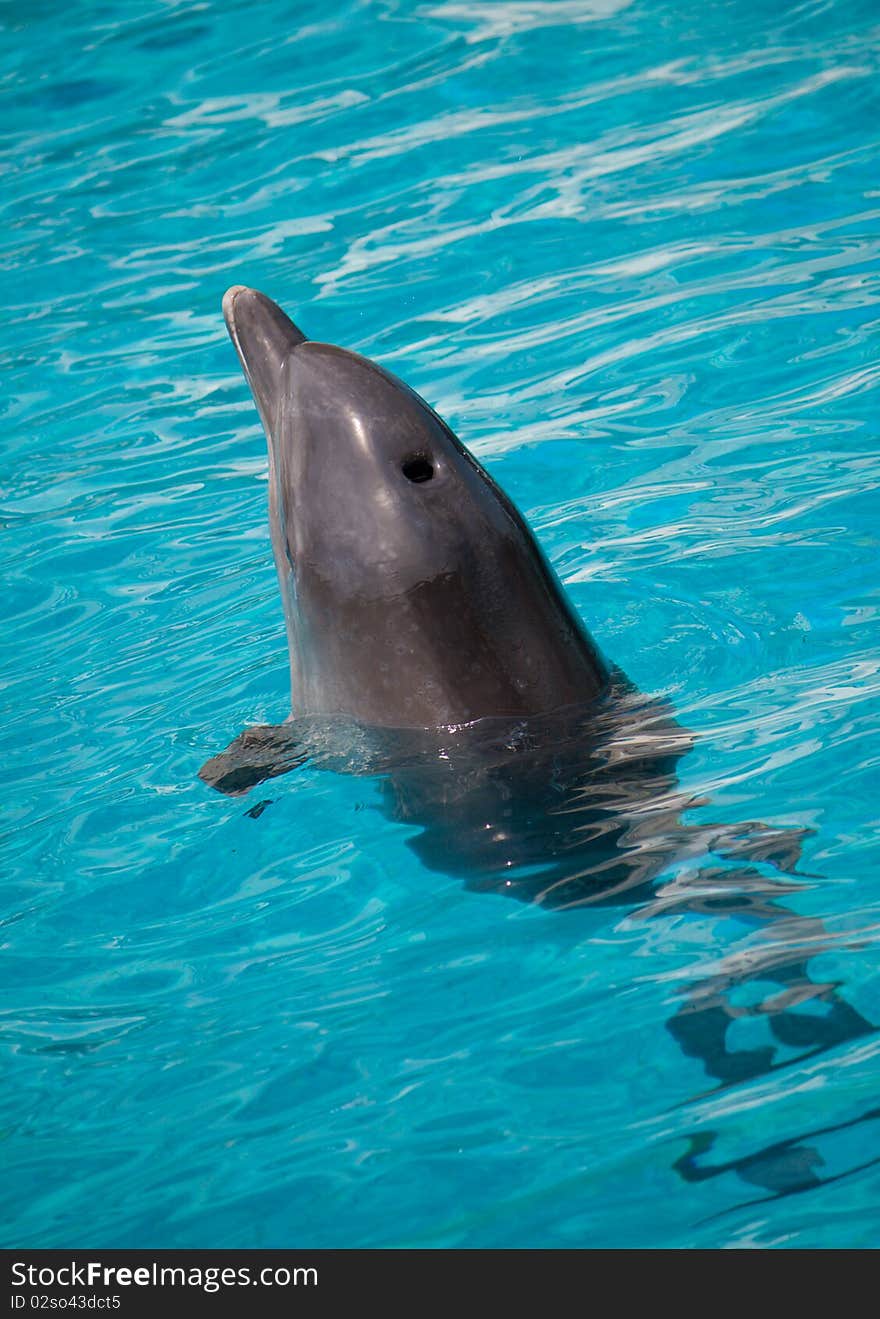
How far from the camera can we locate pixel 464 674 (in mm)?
4168

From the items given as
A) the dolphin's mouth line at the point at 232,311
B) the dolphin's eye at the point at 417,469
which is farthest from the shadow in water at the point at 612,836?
the dolphin's mouth line at the point at 232,311

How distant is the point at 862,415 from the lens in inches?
269

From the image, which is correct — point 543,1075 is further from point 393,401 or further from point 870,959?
point 393,401

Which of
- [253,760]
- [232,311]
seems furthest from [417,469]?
[253,760]

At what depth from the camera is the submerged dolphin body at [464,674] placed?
4.03 metres

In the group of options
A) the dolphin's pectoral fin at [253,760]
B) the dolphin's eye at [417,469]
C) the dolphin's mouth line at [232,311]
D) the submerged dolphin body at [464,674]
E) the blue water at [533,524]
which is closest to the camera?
the blue water at [533,524]

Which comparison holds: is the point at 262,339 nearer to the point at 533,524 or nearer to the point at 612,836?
the point at 612,836

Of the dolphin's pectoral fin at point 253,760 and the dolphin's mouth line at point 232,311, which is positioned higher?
the dolphin's mouth line at point 232,311

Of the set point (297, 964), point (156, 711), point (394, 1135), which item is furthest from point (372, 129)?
point (394, 1135)

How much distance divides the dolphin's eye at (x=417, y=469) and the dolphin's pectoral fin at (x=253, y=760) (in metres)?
0.94

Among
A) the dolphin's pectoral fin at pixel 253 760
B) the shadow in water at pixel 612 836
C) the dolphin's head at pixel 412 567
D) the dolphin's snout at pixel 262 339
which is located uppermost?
the dolphin's snout at pixel 262 339

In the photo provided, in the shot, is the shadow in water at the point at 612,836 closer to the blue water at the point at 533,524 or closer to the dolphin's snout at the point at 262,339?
the blue water at the point at 533,524

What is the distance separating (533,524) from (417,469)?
2667mm

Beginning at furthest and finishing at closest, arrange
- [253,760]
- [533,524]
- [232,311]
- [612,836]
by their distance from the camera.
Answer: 1. [533,524]
2. [232,311]
3. [253,760]
4. [612,836]
